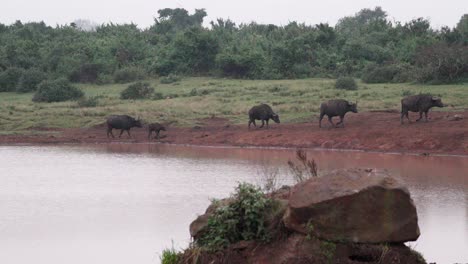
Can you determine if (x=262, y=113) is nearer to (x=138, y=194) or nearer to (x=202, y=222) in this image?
(x=138, y=194)

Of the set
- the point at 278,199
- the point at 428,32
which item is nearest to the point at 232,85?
the point at 428,32

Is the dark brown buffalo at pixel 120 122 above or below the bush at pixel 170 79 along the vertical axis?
below

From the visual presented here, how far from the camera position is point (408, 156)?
25.9m

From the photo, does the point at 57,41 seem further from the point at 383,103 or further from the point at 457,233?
the point at 457,233

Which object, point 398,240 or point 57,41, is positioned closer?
point 398,240

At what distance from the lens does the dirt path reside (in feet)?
88.1

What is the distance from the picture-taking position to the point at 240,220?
10.8m

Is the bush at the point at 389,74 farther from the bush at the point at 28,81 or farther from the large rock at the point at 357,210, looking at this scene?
the large rock at the point at 357,210

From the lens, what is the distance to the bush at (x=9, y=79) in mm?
45931

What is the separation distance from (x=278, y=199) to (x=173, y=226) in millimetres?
3701

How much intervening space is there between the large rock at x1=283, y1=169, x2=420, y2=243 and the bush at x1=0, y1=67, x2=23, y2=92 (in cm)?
3849

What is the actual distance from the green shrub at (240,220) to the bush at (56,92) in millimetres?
31381

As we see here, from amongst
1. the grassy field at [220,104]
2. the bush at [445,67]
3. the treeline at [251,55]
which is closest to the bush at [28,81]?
the treeline at [251,55]

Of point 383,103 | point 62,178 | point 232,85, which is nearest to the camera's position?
point 62,178
